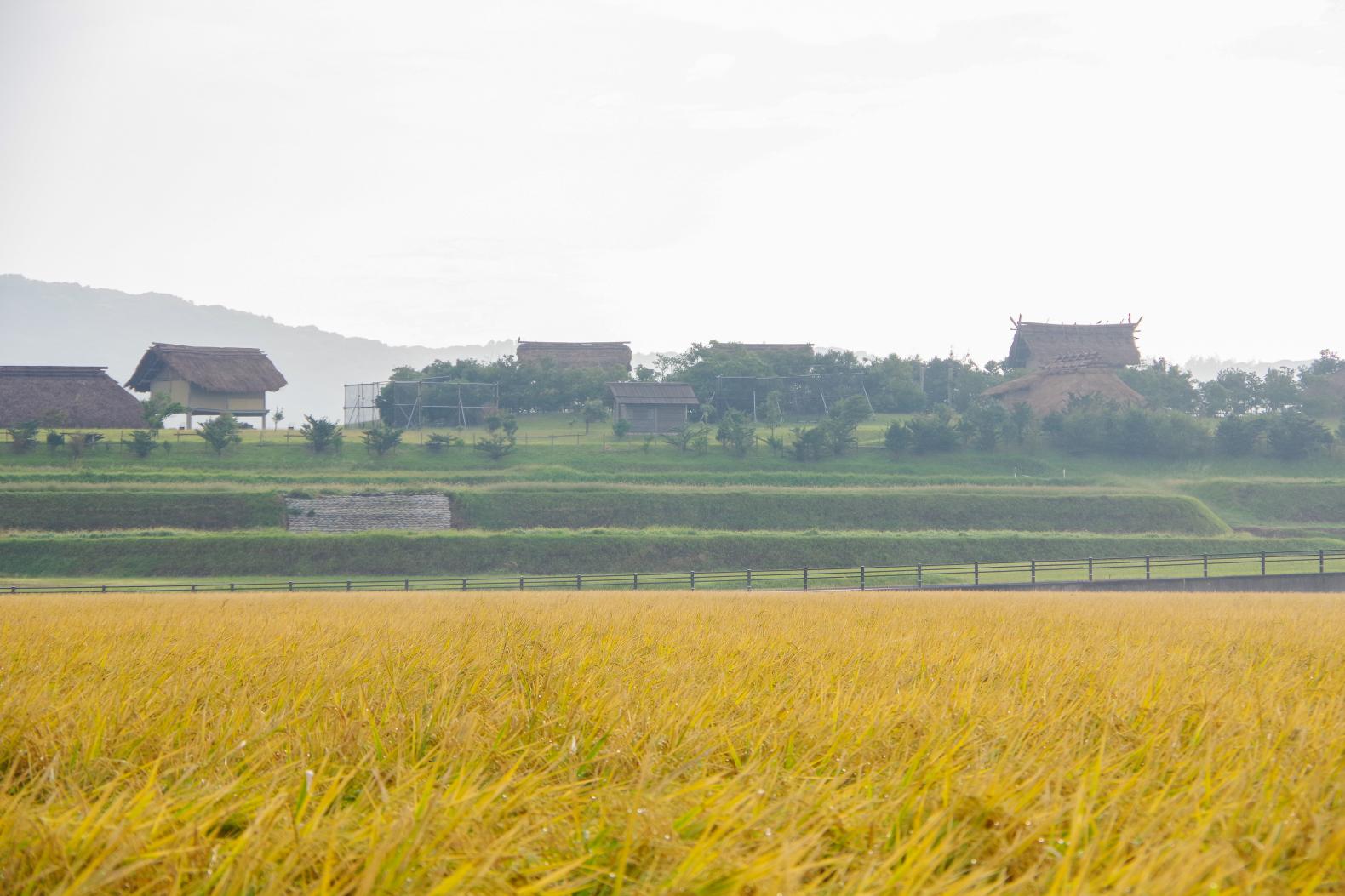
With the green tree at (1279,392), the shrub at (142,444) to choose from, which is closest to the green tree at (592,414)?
the shrub at (142,444)

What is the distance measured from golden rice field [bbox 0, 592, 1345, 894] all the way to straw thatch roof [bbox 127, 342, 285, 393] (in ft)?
242

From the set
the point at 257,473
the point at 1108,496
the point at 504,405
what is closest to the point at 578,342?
the point at 504,405

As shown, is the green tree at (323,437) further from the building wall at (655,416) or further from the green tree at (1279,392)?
the green tree at (1279,392)

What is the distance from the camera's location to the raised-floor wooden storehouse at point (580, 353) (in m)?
90.9

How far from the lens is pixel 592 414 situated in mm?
71125

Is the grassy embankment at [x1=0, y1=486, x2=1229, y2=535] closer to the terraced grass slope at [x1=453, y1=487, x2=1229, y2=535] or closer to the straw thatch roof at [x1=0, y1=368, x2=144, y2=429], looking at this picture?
the terraced grass slope at [x1=453, y1=487, x2=1229, y2=535]

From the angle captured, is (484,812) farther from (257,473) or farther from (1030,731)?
(257,473)

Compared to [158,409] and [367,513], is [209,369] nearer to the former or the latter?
[158,409]

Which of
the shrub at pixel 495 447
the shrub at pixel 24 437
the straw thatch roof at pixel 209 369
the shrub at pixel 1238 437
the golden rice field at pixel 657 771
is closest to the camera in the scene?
the golden rice field at pixel 657 771

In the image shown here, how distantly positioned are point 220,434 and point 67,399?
57.5 ft

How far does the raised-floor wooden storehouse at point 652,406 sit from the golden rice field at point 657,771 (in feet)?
217

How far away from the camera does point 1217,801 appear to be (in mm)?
3080

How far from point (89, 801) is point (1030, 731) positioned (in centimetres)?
316

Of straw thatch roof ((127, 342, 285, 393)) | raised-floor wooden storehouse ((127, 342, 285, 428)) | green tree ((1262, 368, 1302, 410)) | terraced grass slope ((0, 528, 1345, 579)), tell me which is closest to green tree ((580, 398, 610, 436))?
straw thatch roof ((127, 342, 285, 393))
